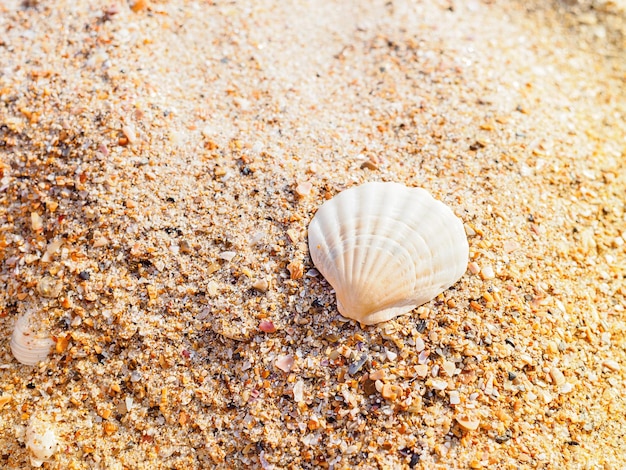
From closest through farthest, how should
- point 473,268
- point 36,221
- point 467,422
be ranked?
point 467,422
point 473,268
point 36,221

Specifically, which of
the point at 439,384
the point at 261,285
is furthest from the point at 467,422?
the point at 261,285

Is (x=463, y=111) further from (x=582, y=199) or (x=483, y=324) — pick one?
(x=483, y=324)

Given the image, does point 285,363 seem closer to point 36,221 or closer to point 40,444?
point 40,444

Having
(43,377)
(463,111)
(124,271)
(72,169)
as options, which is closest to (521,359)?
(463,111)

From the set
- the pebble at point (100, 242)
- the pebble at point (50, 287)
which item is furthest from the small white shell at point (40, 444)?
the pebble at point (100, 242)

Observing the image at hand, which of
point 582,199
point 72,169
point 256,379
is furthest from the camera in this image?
point 582,199
